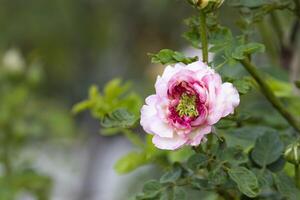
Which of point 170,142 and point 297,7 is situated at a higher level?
point 297,7

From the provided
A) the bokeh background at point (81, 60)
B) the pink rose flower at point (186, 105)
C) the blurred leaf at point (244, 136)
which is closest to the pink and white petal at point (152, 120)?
the pink rose flower at point (186, 105)

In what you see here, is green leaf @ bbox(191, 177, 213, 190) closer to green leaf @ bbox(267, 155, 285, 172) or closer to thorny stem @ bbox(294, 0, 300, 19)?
green leaf @ bbox(267, 155, 285, 172)

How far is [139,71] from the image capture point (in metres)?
4.51

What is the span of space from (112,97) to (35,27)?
8.68 feet

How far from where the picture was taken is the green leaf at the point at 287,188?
878mm

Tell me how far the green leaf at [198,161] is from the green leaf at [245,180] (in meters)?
0.04

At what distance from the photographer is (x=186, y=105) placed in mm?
788

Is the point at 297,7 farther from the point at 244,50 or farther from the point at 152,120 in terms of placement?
the point at 152,120

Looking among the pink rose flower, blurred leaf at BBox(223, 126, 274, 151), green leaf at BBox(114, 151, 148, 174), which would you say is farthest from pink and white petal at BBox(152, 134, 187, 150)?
green leaf at BBox(114, 151, 148, 174)

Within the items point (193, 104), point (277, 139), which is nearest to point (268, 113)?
point (277, 139)

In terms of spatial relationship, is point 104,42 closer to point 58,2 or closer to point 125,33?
point 125,33

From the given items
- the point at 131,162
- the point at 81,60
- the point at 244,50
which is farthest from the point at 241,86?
the point at 81,60

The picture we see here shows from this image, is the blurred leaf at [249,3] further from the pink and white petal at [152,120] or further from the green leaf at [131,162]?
the green leaf at [131,162]

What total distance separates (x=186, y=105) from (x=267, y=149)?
179 mm
